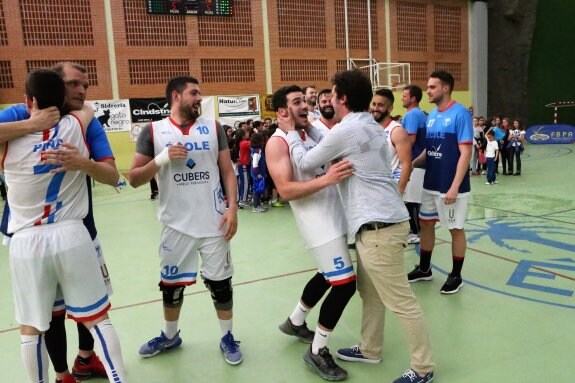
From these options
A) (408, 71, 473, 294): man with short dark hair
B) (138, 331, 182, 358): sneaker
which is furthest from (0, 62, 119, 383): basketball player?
(408, 71, 473, 294): man with short dark hair

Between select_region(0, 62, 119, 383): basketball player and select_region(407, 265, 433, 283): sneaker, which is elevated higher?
select_region(0, 62, 119, 383): basketball player

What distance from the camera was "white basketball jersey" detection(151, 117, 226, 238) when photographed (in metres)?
3.08

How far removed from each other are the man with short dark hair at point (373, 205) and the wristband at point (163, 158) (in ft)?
2.71

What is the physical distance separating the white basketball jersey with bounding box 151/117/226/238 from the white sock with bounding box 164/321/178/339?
0.76m

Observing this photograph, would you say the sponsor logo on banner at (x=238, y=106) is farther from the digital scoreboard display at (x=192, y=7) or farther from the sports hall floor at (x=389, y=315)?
the sports hall floor at (x=389, y=315)

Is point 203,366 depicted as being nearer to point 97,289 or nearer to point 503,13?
point 97,289

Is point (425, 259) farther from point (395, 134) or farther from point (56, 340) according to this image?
point (56, 340)

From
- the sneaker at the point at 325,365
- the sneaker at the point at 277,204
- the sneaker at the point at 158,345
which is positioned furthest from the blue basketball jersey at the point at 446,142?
the sneaker at the point at 277,204

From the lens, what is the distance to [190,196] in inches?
122

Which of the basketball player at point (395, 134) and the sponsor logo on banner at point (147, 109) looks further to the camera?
the sponsor logo on banner at point (147, 109)

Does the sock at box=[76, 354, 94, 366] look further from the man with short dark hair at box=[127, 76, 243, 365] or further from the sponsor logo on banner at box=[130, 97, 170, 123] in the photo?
the sponsor logo on banner at box=[130, 97, 170, 123]

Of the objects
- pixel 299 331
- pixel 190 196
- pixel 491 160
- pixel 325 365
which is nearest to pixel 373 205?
pixel 325 365

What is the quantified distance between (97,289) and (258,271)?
2.85 m

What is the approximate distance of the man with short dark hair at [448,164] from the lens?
13.4ft
